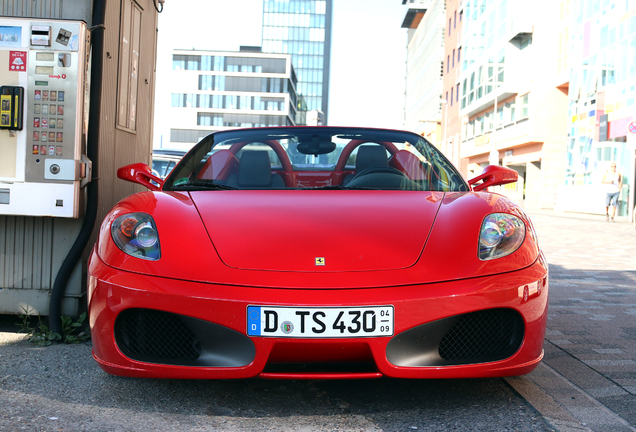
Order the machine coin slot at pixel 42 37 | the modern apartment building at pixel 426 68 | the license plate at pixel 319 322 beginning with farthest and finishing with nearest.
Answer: the modern apartment building at pixel 426 68
the machine coin slot at pixel 42 37
the license plate at pixel 319 322

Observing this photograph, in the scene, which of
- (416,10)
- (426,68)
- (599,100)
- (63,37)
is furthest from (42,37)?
(416,10)

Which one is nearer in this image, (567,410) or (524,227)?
(567,410)

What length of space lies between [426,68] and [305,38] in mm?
64069

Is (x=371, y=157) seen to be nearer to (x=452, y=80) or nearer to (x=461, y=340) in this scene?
(x=461, y=340)

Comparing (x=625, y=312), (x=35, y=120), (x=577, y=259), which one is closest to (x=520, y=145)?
(x=577, y=259)

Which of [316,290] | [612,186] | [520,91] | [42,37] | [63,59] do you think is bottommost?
[316,290]

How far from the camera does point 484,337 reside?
2318 mm

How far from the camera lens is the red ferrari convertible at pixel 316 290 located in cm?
217

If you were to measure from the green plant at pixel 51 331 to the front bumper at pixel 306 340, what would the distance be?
111 centimetres

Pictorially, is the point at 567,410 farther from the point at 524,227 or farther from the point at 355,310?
the point at 355,310

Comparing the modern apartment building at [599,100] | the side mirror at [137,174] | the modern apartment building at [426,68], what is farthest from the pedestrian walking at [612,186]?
the modern apartment building at [426,68]

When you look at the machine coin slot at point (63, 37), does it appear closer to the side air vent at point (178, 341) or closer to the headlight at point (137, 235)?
the headlight at point (137, 235)

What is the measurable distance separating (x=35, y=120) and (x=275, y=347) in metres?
2.14

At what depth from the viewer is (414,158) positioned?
352cm
